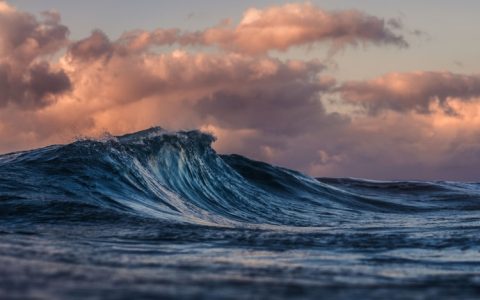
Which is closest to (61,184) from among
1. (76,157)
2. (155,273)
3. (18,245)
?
(76,157)

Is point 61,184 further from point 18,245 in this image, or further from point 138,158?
point 18,245

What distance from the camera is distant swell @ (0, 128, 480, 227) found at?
40.2ft

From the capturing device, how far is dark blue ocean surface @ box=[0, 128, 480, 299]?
165 inches

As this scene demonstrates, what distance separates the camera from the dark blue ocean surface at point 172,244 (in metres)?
4.19

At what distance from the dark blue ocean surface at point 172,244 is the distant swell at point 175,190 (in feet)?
0.22

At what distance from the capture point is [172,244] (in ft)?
24.9

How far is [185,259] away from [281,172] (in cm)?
2328

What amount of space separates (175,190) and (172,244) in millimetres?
11715

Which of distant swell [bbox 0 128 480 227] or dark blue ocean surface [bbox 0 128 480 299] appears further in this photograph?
distant swell [bbox 0 128 480 227]

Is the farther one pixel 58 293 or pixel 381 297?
pixel 381 297

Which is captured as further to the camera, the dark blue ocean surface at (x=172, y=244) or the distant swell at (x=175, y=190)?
the distant swell at (x=175, y=190)

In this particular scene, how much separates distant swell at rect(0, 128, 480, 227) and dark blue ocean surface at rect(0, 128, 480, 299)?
68mm

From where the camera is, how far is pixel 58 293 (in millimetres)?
3602

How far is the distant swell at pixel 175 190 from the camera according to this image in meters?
12.3
